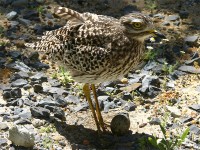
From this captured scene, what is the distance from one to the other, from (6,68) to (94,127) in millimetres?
1904

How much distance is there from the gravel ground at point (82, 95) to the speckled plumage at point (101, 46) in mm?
765

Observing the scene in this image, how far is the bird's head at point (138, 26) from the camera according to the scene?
6949mm

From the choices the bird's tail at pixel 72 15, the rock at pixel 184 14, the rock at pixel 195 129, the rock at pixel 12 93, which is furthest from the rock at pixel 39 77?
the rock at pixel 184 14

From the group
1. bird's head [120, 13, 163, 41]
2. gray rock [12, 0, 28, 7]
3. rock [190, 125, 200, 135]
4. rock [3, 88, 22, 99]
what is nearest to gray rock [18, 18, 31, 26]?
gray rock [12, 0, 28, 7]

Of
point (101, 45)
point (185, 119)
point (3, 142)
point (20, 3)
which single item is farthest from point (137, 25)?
point (20, 3)

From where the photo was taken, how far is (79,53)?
7148 mm

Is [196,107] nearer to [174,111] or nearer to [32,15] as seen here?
[174,111]

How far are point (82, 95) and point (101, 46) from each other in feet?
4.50

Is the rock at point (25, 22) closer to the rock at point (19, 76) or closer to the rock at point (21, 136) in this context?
the rock at point (19, 76)

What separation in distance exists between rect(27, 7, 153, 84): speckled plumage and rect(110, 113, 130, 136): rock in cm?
58

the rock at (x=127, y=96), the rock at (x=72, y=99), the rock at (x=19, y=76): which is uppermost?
the rock at (x=19, y=76)

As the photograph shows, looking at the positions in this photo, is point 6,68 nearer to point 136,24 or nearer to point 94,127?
point 94,127

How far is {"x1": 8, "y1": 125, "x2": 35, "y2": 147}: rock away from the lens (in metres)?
6.59

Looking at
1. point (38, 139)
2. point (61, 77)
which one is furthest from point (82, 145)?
point (61, 77)
